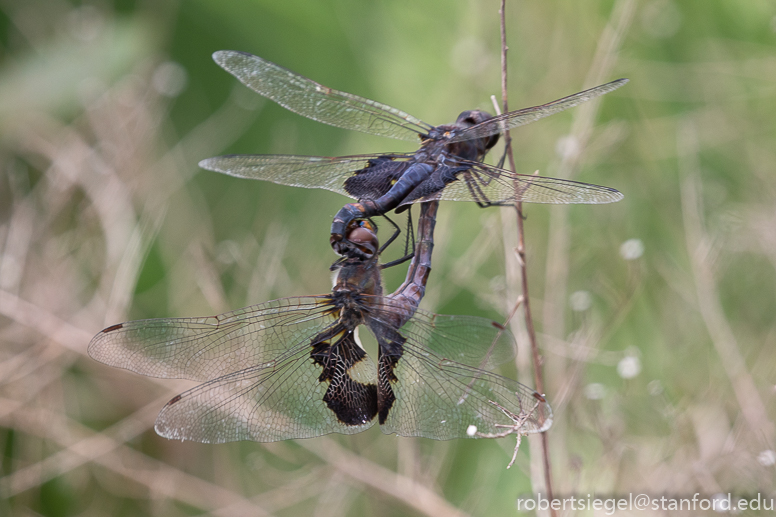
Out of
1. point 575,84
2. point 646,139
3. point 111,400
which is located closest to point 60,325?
point 111,400

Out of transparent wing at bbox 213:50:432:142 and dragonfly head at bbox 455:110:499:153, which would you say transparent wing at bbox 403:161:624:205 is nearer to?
dragonfly head at bbox 455:110:499:153

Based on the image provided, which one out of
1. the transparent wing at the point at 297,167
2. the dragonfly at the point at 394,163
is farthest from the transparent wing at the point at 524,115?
the transparent wing at the point at 297,167

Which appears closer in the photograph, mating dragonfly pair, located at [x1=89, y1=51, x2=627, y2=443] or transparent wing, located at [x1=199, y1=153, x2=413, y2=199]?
mating dragonfly pair, located at [x1=89, y1=51, x2=627, y2=443]

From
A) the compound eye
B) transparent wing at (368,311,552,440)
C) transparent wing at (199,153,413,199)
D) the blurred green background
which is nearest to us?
transparent wing at (368,311,552,440)

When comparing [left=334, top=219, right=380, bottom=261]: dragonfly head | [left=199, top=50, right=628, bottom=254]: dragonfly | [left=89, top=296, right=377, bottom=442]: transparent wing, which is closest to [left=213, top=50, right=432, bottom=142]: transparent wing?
[left=199, top=50, right=628, bottom=254]: dragonfly

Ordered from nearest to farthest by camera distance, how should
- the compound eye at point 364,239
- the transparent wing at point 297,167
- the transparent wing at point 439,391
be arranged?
the transparent wing at point 439,391
the compound eye at point 364,239
the transparent wing at point 297,167

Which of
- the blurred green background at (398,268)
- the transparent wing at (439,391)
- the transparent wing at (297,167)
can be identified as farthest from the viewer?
the blurred green background at (398,268)

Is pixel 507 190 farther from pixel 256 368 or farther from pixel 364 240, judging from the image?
pixel 256 368

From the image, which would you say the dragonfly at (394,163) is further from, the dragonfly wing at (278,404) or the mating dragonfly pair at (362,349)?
the dragonfly wing at (278,404)
